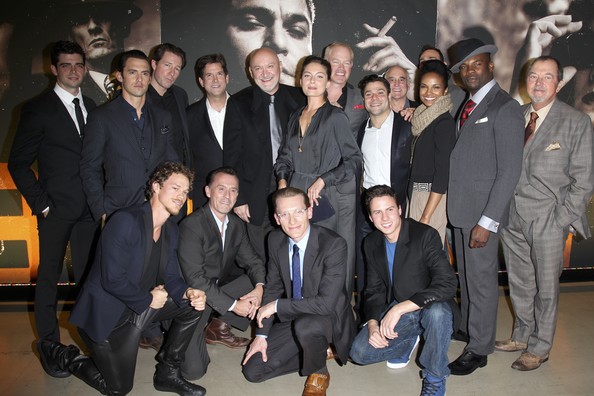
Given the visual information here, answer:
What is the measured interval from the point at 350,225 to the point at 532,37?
273 cm

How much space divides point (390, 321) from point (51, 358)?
206 centimetres

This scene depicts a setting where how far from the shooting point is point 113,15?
4.51 metres

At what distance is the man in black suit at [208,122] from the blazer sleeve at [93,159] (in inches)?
30.6

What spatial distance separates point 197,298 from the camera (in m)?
2.94

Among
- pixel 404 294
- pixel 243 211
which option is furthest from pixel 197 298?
pixel 404 294

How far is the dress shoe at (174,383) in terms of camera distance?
296 cm

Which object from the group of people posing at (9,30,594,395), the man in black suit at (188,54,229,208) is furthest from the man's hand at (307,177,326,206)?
the man in black suit at (188,54,229,208)

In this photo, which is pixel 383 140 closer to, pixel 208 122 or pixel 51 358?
pixel 208 122

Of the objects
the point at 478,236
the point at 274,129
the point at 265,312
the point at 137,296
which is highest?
the point at 274,129

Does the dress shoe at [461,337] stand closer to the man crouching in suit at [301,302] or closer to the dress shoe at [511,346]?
the dress shoe at [511,346]

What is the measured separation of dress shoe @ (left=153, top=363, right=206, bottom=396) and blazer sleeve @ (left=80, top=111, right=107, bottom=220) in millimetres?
1059

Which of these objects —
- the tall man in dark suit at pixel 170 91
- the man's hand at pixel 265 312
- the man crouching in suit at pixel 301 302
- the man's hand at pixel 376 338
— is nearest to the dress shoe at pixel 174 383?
the man crouching in suit at pixel 301 302

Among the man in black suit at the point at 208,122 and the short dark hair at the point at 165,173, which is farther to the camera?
the man in black suit at the point at 208,122

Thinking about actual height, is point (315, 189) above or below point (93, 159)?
below
